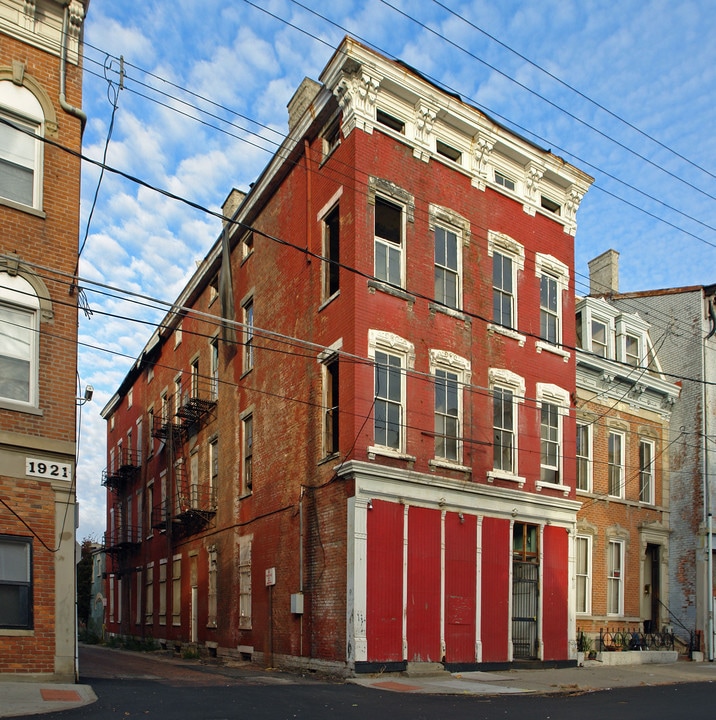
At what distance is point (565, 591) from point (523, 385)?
5851 millimetres

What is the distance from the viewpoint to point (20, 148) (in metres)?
14.8

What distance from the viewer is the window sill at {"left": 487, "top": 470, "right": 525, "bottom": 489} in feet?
70.9

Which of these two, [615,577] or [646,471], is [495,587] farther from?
[646,471]

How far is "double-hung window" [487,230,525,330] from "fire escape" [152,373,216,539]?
36.5 feet

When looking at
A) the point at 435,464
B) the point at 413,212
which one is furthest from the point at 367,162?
the point at 435,464

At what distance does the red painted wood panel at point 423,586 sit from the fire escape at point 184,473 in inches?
424

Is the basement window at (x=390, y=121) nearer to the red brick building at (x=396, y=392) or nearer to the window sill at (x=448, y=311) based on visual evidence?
the red brick building at (x=396, y=392)

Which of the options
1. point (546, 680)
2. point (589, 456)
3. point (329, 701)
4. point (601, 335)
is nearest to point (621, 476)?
point (589, 456)

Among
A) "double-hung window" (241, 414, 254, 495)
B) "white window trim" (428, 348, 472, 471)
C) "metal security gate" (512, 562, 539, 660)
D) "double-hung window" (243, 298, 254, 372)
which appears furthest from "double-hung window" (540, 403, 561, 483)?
"double-hung window" (243, 298, 254, 372)

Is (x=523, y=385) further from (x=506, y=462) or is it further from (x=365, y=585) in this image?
(x=365, y=585)

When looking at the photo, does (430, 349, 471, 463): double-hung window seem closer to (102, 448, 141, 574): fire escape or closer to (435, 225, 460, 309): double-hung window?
(435, 225, 460, 309): double-hung window

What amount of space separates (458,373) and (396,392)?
2209 mm

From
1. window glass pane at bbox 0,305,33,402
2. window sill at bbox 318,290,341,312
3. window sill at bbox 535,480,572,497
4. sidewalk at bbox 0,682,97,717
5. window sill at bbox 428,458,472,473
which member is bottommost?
sidewalk at bbox 0,682,97,717

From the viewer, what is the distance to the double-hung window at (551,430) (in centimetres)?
2369
